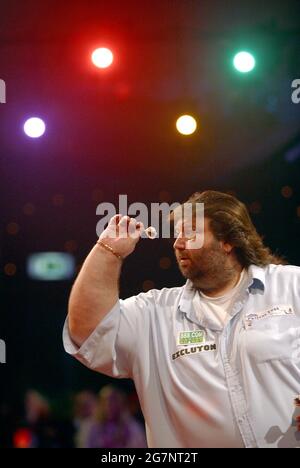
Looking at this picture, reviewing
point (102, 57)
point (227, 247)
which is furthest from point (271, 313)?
point (102, 57)

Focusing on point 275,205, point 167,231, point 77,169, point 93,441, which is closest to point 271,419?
point 167,231

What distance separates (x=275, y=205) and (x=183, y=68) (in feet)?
3.05

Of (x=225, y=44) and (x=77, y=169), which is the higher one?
(x=225, y=44)

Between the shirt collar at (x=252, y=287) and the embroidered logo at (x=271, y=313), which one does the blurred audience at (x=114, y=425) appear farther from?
the embroidered logo at (x=271, y=313)

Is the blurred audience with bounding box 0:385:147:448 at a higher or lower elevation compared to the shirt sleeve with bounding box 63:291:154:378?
lower

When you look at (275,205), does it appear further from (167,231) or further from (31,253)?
(31,253)

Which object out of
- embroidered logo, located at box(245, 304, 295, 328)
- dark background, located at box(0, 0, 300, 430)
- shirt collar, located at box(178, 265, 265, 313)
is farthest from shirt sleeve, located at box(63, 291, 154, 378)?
dark background, located at box(0, 0, 300, 430)

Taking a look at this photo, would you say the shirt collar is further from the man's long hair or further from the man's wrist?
the man's wrist

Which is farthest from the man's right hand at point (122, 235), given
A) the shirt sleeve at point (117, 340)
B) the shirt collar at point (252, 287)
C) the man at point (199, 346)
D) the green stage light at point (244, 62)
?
the green stage light at point (244, 62)

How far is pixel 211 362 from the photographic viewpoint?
199 cm

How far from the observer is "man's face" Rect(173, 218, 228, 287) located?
2234 mm

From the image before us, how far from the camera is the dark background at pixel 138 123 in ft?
10.6

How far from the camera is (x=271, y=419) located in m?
1.86

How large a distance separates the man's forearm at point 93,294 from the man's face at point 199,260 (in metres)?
0.34
